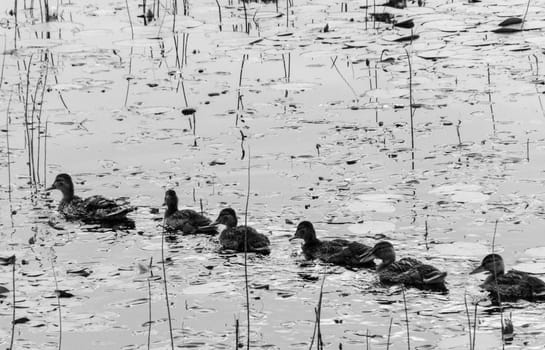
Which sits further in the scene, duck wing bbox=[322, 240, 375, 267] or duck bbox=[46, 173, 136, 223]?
duck bbox=[46, 173, 136, 223]

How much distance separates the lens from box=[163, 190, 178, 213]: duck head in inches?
439

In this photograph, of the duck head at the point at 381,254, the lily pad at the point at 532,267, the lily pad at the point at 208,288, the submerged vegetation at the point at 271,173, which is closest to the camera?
the submerged vegetation at the point at 271,173

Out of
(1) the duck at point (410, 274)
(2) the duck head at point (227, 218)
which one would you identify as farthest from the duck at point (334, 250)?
(2) the duck head at point (227, 218)

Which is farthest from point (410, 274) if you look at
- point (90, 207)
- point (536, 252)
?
point (90, 207)

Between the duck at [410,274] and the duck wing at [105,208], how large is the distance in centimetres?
252

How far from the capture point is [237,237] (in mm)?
10398

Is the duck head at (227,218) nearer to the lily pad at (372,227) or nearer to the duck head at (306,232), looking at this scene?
the duck head at (306,232)

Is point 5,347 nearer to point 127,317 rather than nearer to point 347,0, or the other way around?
point 127,317

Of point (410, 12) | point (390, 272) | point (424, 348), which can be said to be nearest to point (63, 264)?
point (390, 272)

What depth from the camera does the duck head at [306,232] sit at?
10.3m

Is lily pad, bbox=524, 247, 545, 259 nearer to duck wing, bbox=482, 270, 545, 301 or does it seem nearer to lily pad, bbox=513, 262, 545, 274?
lily pad, bbox=513, 262, 545, 274

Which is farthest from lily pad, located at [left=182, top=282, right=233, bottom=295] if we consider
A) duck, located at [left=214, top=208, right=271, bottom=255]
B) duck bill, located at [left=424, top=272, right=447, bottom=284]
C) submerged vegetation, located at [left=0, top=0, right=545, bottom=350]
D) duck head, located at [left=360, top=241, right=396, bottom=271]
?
duck bill, located at [left=424, top=272, right=447, bottom=284]

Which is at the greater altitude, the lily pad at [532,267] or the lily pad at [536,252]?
the lily pad at [536,252]

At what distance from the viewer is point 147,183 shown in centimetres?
1221
